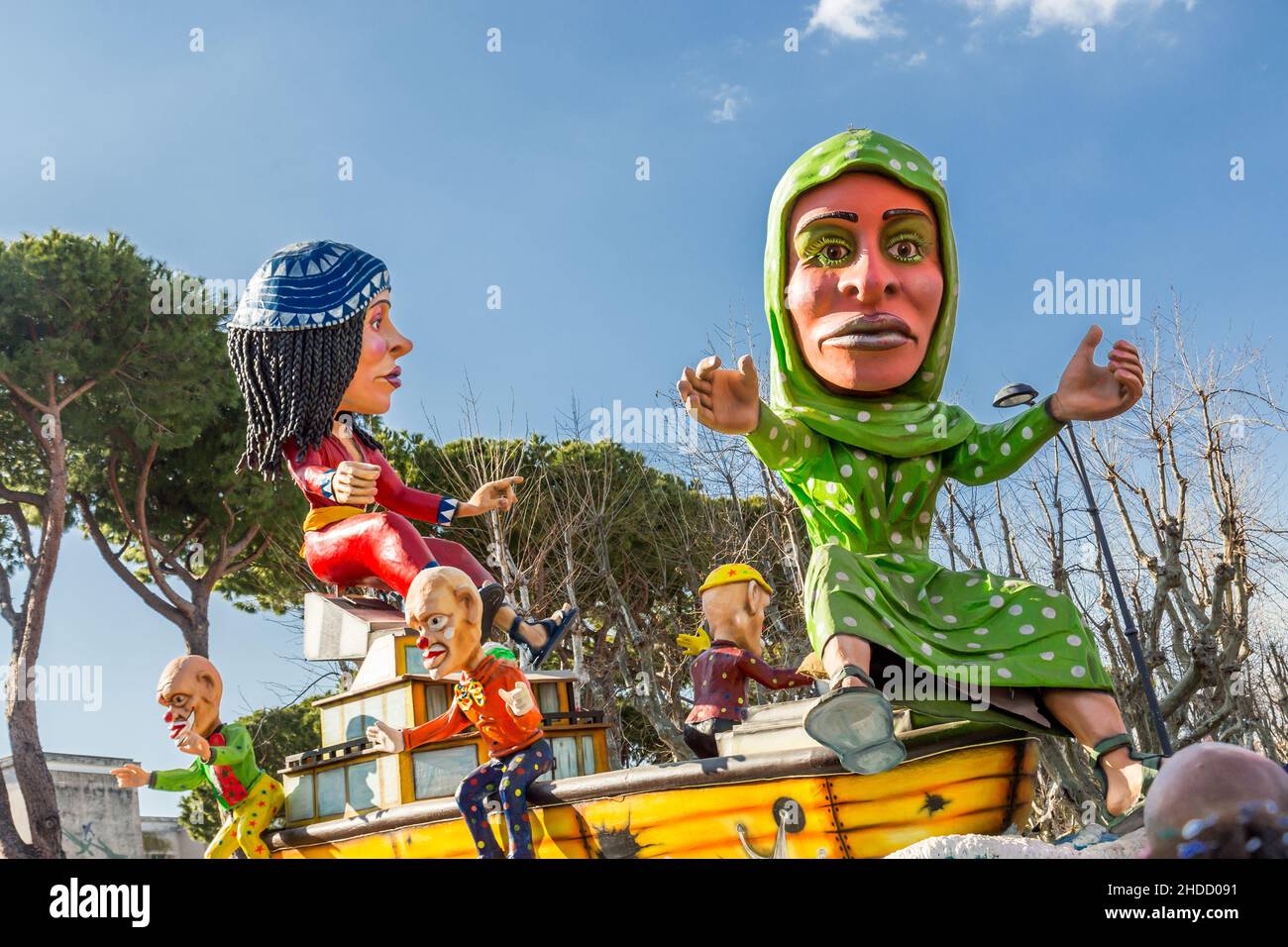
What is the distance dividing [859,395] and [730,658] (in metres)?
1.27

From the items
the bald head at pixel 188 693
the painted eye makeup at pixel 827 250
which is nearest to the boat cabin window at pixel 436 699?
the bald head at pixel 188 693

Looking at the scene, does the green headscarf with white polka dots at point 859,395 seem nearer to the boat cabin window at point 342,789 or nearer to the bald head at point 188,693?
the boat cabin window at point 342,789

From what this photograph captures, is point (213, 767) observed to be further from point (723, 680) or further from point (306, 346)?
point (723, 680)

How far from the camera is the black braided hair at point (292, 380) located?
3.82 m

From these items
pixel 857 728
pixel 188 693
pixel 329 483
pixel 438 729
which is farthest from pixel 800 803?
pixel 188 693

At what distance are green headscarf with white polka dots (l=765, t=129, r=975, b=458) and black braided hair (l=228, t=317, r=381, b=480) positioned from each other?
1.45m

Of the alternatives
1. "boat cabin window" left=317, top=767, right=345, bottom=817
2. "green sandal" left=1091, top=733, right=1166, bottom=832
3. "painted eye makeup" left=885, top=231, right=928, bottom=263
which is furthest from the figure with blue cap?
"green sandal" left=1091, top=733, right=1166, bottom=832

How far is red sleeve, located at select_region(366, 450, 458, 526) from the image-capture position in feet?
13.2

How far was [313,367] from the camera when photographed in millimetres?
3830

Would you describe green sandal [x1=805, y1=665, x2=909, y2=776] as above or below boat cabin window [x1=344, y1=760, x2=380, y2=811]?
above

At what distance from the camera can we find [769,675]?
4426 mm

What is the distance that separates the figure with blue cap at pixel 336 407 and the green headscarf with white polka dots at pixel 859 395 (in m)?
1.00

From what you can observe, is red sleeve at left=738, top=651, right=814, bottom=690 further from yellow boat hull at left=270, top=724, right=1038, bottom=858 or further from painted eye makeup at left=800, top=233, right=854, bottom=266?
painted eye makeup at left=800, top=233, right=854, bottom=266
